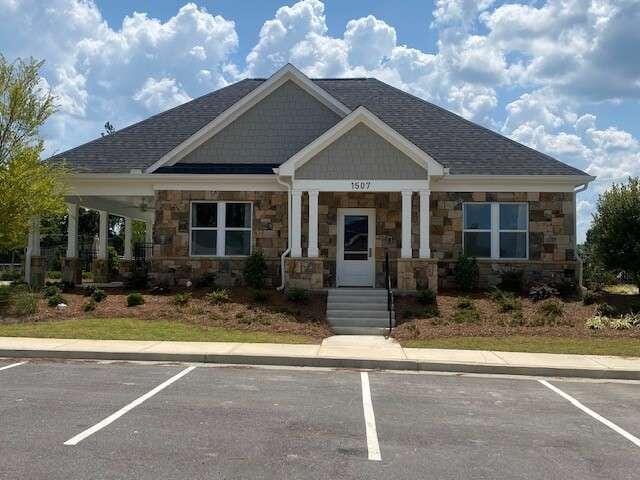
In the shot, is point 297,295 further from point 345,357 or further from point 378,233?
point 345,357

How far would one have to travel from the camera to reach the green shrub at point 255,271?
59.6 ft

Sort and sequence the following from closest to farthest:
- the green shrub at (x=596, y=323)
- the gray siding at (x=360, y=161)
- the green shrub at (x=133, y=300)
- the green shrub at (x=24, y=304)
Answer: the green shrub at (x=596, y=323) → the green shrub at (x=24, y=304) → the green shrub at (x=133, y=300) → the gray siding at (x=360, y=161)

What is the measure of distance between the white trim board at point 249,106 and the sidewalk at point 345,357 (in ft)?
27.6

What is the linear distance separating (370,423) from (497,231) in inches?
520

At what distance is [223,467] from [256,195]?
1425 centimetres

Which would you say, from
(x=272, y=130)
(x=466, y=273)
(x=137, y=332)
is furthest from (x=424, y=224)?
(x=137, y=332)

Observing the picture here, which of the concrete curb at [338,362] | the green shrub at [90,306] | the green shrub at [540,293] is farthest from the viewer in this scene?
the green shrub at [540,293]

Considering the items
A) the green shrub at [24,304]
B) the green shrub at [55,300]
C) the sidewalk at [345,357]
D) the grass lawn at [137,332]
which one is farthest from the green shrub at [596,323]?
the green shrub at [24,304]

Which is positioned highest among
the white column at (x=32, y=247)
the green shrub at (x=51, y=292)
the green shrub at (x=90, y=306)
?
the white column at (x=32, y=247)

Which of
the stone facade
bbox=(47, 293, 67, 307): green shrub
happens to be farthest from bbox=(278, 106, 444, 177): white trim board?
bbox=(47, 293, 67, 307): green shrub

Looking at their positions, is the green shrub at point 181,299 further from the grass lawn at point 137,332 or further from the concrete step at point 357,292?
the concrete step at point 357,292

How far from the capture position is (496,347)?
42.3 ft

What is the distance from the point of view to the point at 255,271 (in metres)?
18.2

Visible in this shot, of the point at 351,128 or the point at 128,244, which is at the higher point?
the point at 351,128
